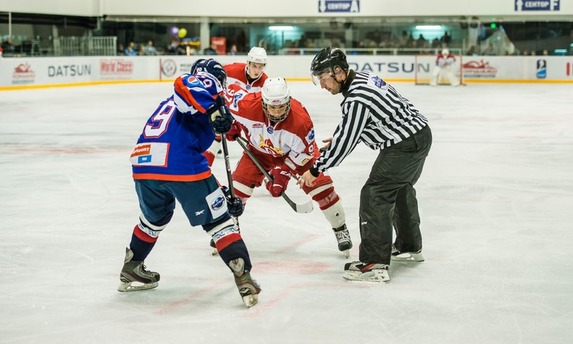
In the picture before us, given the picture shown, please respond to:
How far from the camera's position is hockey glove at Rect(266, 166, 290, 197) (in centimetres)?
520

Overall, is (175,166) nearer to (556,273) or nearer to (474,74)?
(556,273)

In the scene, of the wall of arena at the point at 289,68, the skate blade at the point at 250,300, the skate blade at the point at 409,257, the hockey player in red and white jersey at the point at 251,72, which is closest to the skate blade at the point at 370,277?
the skate blade at the point at 409,257

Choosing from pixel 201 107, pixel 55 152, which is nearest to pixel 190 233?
pixel 201 107

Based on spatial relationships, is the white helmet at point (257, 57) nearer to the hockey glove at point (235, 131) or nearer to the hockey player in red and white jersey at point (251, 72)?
the hockey player in red and white jersey at point (251, 72)

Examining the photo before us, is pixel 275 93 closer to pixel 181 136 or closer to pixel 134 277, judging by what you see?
pixel 181 136

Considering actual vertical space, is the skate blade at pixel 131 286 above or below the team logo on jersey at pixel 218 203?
below

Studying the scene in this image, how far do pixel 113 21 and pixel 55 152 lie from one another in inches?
790

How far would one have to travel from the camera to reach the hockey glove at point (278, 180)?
17.0 ft

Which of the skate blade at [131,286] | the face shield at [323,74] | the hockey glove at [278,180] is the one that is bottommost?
the skate blade at [131,286]

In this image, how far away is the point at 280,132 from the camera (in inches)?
195

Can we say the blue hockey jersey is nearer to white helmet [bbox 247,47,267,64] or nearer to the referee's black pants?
the referee's black pants

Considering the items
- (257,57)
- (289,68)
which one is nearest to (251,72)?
(257,57)

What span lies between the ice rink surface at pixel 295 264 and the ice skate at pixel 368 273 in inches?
2.0

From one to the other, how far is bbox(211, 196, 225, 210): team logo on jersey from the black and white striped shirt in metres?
0.65
